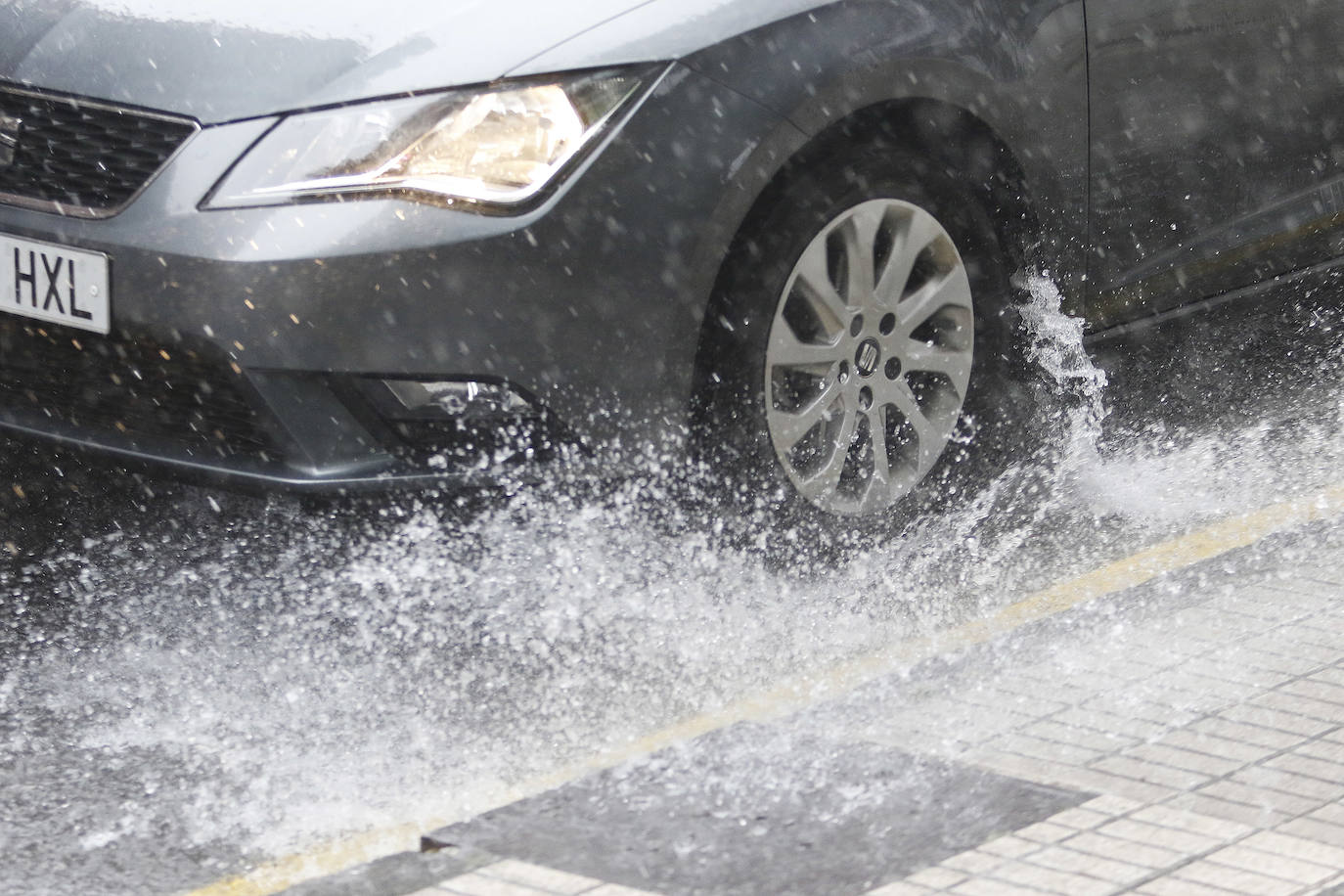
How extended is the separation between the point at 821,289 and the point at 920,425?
47cm

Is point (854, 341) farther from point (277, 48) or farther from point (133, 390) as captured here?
point (133, 390)

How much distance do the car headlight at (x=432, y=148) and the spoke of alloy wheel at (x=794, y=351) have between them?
0.63 meters

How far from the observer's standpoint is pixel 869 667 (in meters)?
3.63

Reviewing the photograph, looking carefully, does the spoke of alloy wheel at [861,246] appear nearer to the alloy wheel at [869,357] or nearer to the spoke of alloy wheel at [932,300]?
the alloy wheel at [869,357]

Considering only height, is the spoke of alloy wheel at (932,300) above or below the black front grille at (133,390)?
above

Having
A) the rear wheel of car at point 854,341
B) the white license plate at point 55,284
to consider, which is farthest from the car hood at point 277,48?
the rear wheel of car at point 854,341

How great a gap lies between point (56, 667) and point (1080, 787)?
1.86 meters

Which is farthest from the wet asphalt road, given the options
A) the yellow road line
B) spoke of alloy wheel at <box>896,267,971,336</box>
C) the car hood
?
the car hood

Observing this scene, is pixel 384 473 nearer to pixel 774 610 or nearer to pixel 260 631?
pixel 260 631

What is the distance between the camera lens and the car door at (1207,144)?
4316 mm

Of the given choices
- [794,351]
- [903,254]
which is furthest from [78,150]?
[903,254]

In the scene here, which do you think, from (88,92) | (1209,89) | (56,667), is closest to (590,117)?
(88,92)

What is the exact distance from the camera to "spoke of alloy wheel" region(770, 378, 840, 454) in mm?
3912

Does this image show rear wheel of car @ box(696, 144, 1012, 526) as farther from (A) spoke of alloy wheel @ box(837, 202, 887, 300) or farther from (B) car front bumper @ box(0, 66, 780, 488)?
(B) car front bumper @ box(0, 66, 780, 488)
